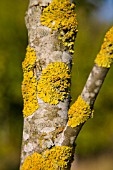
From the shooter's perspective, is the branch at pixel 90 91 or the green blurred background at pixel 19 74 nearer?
the branch at pixel 90 91

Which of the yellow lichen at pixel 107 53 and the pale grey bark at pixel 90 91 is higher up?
the yellow lichen at pixel 107 53

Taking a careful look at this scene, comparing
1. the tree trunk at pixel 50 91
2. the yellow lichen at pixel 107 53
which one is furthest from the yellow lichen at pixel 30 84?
the yellow lichen at pixel 107 53

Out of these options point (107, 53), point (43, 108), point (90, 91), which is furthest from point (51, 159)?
point (107, 53)

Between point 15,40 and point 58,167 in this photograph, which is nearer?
point 58,167

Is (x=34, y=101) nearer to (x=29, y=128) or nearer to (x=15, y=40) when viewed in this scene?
(x=29, y=128)

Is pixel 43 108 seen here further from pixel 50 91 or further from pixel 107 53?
pixel 107 53

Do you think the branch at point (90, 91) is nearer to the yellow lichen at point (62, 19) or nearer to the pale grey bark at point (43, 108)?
the pale grey bark at point (43, 108)

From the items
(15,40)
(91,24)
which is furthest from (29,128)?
(91,24)

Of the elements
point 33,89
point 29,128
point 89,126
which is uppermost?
point 33,89
